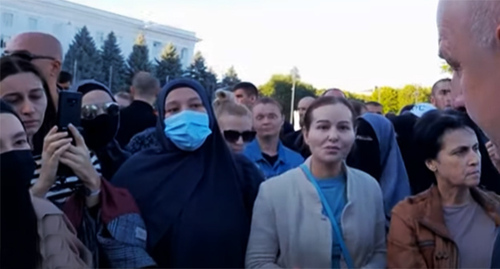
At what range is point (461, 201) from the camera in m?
3.18

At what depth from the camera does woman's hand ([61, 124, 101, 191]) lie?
2.57 meters

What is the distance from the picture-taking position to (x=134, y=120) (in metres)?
5.52

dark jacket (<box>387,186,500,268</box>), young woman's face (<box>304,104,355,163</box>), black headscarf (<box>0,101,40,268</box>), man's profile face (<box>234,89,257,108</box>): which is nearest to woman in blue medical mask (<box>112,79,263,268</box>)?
young woman's face (<box>304,104,355,163</box>)

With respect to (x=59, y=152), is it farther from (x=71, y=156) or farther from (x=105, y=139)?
(x=105, y=139)

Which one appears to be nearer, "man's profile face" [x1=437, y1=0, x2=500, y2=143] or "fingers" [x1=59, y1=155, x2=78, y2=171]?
"man's profile face" [x1=437, y1=0, x2=500, y2=143]

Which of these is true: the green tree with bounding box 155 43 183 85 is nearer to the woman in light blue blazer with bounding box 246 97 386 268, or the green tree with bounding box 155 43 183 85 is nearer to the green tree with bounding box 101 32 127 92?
the green tree with bounding box 101 32 127 92

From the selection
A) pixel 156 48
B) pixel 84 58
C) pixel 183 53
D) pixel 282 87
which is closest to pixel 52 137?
pixel 84 58

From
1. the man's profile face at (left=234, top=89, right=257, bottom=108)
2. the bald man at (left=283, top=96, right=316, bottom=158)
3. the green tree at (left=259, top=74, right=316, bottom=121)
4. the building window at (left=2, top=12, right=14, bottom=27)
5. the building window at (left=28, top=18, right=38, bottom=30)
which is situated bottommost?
the bald man at (left=283, top=96, right=316, bottom=158)

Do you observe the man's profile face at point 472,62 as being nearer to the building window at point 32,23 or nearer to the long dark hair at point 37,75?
the long dark hair at point 37,75

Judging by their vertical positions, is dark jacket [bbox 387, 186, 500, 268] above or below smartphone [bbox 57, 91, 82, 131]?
below

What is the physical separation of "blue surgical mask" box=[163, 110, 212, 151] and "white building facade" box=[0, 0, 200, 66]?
3739 cm

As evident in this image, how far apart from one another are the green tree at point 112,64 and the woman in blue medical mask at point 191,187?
144ft

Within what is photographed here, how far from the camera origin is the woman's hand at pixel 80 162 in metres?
2.57

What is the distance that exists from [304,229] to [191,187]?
625 millimetres
